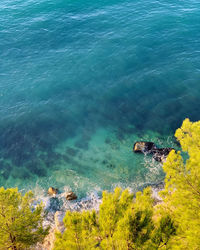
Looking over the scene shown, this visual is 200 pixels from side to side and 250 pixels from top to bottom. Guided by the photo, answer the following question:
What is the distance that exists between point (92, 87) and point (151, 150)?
771 inches

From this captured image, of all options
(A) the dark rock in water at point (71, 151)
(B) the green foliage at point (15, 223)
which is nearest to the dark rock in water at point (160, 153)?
(A) the dark rock in water at point (71, 151)

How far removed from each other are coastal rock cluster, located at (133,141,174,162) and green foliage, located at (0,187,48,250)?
1873 cm

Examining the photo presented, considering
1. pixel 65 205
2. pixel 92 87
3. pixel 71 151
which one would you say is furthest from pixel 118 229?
pixel 92 87

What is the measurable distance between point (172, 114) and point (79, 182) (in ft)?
71.7

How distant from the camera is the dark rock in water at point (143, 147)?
114ft

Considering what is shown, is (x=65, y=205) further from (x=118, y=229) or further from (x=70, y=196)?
(x=118, y=229)

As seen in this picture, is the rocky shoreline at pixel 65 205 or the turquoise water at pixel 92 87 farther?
the turquoise water at pixel 92 87

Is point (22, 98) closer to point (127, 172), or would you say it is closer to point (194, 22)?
point (127, 172)

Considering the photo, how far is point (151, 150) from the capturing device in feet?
114

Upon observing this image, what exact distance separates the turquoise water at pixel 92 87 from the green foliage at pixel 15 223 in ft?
30.3

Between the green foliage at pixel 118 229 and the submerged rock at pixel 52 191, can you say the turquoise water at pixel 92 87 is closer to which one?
the submerged rock at pixel 52 191

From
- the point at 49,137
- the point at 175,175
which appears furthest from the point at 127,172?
the point at 49,137

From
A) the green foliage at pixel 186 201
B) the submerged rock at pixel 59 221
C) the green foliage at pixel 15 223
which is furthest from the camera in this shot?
the submerged rock at pixel 59 221

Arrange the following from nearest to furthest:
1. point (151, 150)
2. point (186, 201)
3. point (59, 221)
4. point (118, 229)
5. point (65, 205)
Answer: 1. point (118, 229)
2. point (186, 201)
3. point (59, 221)
4. point (65, 205)
5. point (151, 150)
